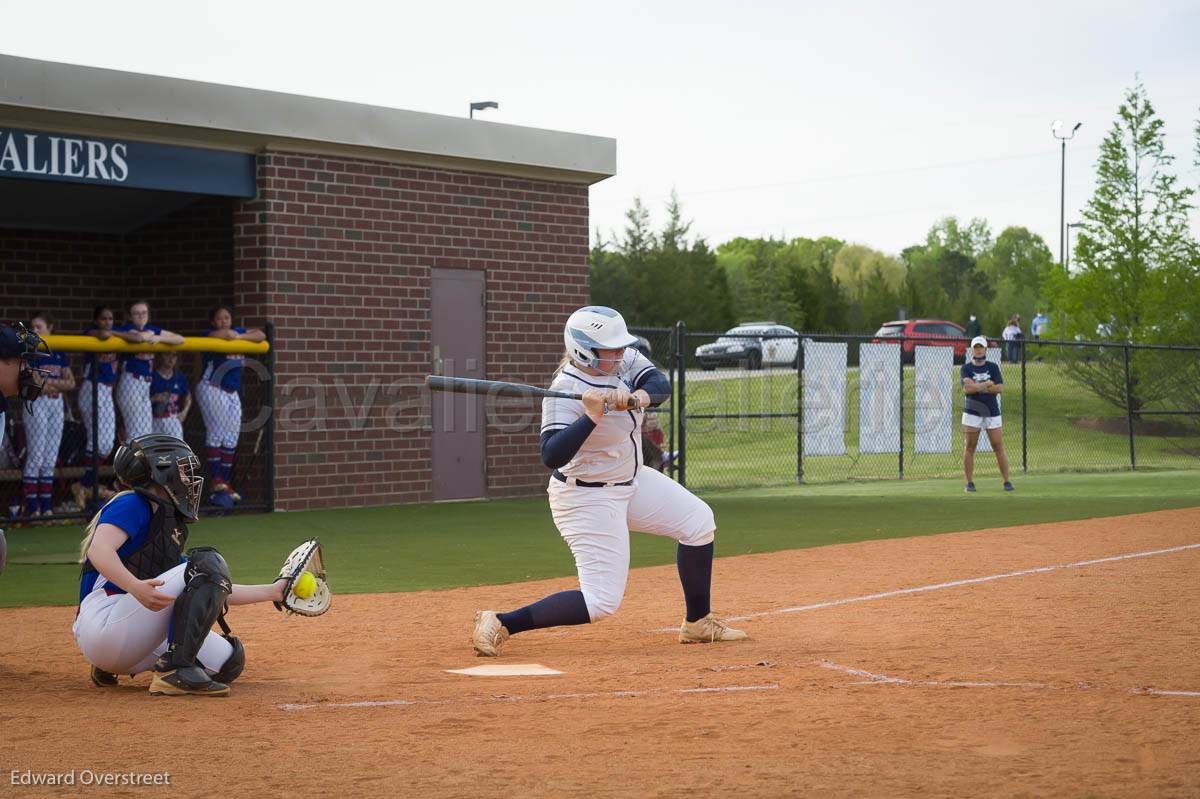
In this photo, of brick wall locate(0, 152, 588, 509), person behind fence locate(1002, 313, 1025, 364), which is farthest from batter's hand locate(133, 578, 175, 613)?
person behind fence locate(1002, 313, 1025, 364)

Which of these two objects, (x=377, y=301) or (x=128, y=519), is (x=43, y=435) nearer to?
(x=377, y=301)

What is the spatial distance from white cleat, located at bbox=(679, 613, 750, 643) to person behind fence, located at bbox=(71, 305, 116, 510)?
9112 mm

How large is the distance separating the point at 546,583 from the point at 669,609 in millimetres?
1574

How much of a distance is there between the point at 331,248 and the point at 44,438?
4.18 metres

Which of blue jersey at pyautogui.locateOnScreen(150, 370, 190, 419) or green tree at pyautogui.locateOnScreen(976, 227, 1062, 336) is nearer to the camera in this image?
blue jersey at pyautogui.locateOnScreen(150, 370, 190, 419)

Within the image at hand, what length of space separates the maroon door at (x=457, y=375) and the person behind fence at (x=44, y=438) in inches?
192

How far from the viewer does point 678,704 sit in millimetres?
A: 6215

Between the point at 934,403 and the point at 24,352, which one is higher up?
the point at 24,352

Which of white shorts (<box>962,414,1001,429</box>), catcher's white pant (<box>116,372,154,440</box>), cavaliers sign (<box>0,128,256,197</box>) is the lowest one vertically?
white shorts (<box>962,414,1001,429</box>)

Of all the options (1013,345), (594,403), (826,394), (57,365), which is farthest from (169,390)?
(1013,345)

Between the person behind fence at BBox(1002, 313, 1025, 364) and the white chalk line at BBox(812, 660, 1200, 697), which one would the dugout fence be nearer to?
the white chalk line at BBox(812, 660, 1200, 697)

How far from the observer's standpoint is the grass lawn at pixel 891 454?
25656mm

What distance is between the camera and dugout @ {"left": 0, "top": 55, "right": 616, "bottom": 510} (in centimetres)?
1590

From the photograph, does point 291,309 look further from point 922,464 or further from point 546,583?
point 922,464
